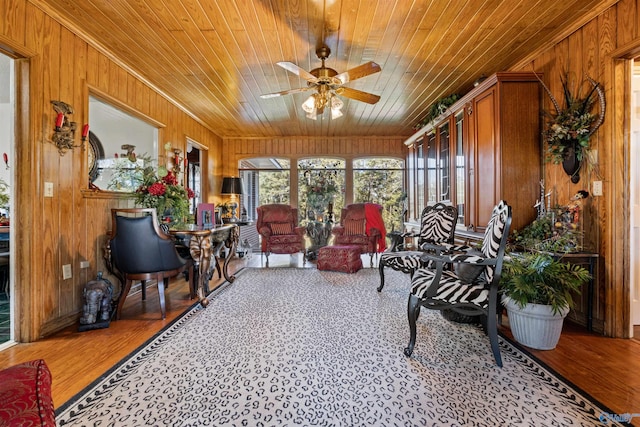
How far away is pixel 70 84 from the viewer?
8.49ft

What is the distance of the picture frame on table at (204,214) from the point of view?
11.4 feet

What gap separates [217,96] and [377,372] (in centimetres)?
400

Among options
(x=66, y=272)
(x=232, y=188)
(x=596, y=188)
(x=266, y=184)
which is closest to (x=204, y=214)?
(x=66, y=272)

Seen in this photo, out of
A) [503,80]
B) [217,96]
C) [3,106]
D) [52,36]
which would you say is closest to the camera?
[52,36]

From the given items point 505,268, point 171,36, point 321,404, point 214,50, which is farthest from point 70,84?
point 505,268

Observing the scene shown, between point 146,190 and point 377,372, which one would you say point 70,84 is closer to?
point 146,190

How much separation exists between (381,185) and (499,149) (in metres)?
3.95

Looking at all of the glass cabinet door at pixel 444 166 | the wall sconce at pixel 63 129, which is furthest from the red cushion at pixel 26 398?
the glass cabinet door at pixel 444 166

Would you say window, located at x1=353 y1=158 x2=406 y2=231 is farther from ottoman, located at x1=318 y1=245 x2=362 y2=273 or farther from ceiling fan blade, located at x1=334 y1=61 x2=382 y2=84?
ceiling fan blade, located at x1=334 y1=61 x2=382 y2=84

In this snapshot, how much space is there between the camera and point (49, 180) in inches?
94.0

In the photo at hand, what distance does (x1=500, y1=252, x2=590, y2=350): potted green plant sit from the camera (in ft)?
6.61

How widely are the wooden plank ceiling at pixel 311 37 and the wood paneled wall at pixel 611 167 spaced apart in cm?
20

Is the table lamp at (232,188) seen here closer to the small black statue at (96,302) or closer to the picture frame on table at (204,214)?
the picture frame on table at (204,214)

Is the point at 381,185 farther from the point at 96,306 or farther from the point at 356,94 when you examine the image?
the point at 96,306
